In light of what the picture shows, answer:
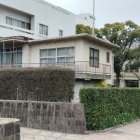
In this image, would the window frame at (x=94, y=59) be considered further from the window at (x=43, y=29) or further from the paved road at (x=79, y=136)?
the window at (x=43, y=29)

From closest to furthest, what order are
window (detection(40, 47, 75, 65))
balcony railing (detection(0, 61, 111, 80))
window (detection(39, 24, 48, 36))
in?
balcony railing (detection(0, 61, 111, 80))
window (detection(40, 47, 75, 65))
window (detection(39, 24, 48, 36))

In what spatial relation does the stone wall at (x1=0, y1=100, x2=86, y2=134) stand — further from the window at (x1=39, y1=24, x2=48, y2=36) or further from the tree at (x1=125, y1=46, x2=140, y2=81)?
the tree at (x1=125, y1=46, x2=140, y2=81)

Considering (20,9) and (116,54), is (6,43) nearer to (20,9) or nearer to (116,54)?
(20,9)

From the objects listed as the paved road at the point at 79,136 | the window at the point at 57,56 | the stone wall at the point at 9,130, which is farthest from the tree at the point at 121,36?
the stone wall at the point at 9,130

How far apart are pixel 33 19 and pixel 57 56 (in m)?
12.9

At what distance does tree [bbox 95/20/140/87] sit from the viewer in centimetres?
3672

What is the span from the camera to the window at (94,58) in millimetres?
23906

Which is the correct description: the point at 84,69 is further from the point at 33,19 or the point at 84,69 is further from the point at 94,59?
the point at 33,19

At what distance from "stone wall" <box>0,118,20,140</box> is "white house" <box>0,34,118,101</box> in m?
14.8

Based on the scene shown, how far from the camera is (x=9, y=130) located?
6848 mm

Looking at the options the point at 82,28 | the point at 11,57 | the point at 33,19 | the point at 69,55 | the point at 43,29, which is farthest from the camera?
the point at 82,28

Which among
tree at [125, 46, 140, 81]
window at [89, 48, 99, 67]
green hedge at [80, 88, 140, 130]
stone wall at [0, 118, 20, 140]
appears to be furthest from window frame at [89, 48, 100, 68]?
stone wall at [0, 118, 20, 140]

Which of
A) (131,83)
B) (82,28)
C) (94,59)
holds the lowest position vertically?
(131,83)

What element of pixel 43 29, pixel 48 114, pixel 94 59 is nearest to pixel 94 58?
pixel 94 59
